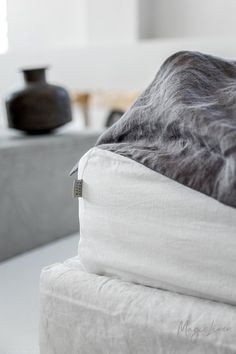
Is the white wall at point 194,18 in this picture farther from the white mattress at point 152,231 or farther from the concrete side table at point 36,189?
the white mattress at point 152,231

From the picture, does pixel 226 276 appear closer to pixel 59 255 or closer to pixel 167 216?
pixel 167 216

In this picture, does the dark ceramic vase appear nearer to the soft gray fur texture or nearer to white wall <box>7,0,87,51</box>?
the soft gray fur texture

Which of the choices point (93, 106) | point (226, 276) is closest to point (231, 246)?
point (226, 276)

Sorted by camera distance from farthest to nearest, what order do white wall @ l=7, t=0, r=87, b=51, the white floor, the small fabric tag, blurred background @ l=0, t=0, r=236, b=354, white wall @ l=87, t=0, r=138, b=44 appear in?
1. white wall @ l=7, t=0, r=87, b=51
2. white wall @ l=87, t=0, r=138, b=44
3. blurred background @ l=0, t=0, r=236, b=354
4. the white floor
5. the small fabric tag

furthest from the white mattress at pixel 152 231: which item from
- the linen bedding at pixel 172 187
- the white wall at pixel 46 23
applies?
the white wall at pixel 46 23

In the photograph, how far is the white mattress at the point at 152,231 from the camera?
1.93 feet

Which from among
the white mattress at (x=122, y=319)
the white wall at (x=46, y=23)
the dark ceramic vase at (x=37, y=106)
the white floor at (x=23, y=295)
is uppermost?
the white wall at (x=46, y=23)

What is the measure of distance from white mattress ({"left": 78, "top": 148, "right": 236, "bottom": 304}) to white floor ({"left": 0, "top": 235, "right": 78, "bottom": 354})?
262 millimetres

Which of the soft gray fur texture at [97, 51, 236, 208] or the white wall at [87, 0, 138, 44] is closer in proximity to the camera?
the soft gray fur texture at [97, 51, 236, 208]

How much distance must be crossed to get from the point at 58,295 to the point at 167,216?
0.66ft

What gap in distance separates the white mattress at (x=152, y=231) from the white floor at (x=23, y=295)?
262 mm

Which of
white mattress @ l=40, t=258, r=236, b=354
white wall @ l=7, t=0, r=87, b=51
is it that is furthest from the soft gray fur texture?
white wall @ l=7, t=0, r=87, b=51

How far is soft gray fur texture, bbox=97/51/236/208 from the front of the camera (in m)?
0.58

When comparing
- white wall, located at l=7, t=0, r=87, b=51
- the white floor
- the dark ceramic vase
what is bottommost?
the white floor
